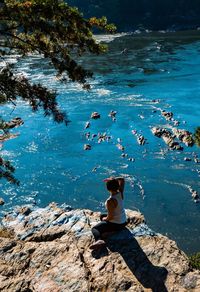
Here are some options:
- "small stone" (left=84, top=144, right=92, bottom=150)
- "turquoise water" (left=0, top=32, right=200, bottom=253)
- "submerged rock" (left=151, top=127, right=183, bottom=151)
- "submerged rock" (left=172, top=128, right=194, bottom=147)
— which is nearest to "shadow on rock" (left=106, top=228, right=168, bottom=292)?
"turquoise water" (left=0, top=32, right=200, bottom=253)

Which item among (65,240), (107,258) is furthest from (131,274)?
(65,240)

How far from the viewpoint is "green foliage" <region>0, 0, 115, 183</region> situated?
1242 cm

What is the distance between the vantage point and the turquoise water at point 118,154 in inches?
1035

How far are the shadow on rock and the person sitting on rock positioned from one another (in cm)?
30

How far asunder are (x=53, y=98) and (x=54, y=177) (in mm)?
17706

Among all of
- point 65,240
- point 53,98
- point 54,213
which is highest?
point 53,98

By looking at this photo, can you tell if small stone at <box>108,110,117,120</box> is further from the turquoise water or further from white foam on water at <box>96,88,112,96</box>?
white foam on water at <box>96,88,112,96</box>

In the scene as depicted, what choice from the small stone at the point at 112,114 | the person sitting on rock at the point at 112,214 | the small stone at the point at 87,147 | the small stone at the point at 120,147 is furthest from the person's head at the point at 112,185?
the small stone at the point at 112,114

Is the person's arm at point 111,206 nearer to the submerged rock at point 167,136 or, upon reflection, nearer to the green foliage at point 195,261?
the green foliage at point 195,261

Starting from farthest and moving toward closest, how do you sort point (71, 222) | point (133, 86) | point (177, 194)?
point (133, 86), point (177, 194), point (71, 222)

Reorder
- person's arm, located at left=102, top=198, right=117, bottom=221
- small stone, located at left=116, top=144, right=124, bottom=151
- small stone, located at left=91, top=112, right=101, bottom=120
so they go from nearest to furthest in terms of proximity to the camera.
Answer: person's arm, located at left=102, top=198, right=117, bottom=221, small stone, located at left=116, top=144, right=124, bottom=151, small stone, located at left=91, top=112, right=101, bottom=120

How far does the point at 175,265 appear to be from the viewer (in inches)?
502

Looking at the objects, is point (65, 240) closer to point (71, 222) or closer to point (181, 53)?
point (71, 222)

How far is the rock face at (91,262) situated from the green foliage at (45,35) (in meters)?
4.56
